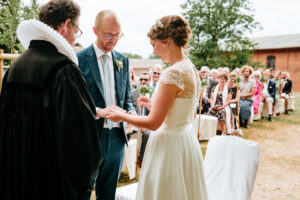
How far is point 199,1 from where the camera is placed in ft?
93.0

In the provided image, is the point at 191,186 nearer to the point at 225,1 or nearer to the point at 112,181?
the point at 112,181

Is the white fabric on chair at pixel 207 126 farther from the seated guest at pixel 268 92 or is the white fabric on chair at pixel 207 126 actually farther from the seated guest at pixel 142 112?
the seated guest at pixel 268 92

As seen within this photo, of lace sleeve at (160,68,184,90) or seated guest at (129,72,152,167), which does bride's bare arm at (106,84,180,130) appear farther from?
seated guest at (129,72,152,167)

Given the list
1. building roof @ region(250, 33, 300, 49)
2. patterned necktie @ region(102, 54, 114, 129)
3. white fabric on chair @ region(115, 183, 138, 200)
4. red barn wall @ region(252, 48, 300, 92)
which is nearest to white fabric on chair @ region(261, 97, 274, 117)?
white fabric on chair @ region(115, 183, 138, 200)

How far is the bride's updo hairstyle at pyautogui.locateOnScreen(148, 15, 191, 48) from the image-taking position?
199 centimetres

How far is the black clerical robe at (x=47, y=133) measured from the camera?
143 cm

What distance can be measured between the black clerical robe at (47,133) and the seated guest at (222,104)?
25.2 feet

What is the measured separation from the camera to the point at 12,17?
1529 centimetres

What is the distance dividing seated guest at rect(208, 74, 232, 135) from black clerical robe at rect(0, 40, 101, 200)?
769 centimetres

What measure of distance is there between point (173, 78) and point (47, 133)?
3.14ft

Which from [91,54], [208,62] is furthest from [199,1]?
[91,54]

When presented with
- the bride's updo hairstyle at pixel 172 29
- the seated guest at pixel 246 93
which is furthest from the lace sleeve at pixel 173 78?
the seated guest at pixel 246 93

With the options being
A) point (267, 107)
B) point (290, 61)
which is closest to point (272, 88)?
point (267, 107)

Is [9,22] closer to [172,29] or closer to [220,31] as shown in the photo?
[172,29]
